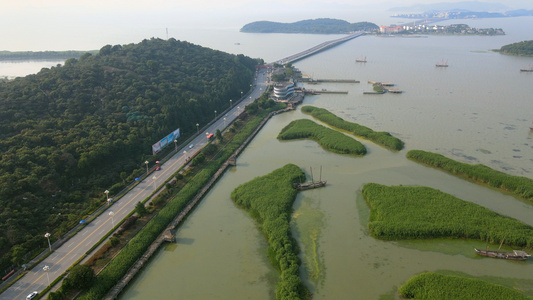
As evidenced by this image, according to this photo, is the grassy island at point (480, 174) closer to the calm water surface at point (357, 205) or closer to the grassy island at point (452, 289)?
the calm water surface at point (357, 205)

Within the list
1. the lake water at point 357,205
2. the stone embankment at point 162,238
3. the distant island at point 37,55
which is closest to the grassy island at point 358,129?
the lake water at point 357,205

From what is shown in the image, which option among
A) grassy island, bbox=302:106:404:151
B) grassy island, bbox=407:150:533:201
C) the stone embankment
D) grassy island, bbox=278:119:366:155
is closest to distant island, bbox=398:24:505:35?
grassy island, bbox=302:106:404:151

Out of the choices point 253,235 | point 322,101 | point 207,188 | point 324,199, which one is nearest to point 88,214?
point 207,188

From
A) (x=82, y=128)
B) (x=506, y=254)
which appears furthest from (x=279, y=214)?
(x=82, y=128)

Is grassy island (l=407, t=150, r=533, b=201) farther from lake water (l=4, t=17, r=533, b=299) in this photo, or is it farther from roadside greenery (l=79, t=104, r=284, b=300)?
roadside greenery (l=79, t=104, r=284, b=300)

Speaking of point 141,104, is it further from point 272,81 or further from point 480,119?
point 480,119
